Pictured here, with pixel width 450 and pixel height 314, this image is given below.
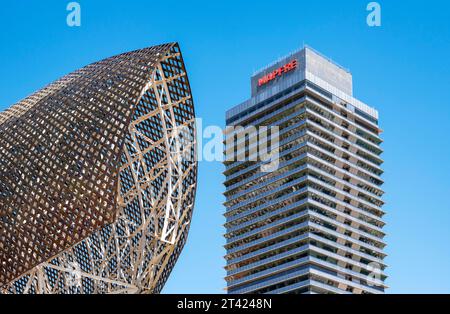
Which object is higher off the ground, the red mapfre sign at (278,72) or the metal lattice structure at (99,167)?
the red mapfre sign at (278,72)

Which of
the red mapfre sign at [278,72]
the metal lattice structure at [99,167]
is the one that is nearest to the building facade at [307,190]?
A: the red mapfre sign at [278,72]

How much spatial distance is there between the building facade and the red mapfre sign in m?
0.15

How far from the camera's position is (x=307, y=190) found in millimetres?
116938

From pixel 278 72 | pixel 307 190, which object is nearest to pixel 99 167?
pixel 307 190

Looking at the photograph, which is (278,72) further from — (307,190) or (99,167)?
(99,167)

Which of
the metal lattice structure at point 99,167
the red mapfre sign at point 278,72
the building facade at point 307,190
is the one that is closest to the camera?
the metal lattice structure at point 99,167

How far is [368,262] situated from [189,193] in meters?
85.0

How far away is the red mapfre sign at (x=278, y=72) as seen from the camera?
5049 inches

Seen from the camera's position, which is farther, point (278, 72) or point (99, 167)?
point (278, 72)

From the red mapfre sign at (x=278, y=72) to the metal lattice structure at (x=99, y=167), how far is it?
8799 centimetres

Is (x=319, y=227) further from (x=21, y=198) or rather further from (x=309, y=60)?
(x=21, y=198)

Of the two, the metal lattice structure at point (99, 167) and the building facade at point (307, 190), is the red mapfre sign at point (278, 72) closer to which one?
the building facade at point (307, 190)

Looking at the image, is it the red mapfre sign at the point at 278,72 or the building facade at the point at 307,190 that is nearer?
the building facade at the point at 307,190

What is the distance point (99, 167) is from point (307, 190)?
85.3 meters
